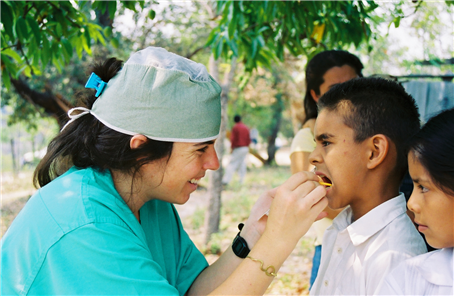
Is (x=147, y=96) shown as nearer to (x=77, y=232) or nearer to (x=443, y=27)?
(x=77, y=232)

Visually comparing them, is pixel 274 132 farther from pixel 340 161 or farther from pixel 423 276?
pixel 423 276

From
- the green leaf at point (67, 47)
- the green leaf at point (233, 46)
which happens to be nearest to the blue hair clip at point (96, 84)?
the green leaf at point (67, 47)

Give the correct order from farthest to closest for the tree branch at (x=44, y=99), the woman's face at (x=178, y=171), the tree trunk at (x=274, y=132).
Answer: the tree trunk at (x=274, y=132) < the tree branch at (x=44, y=99) < the woman's face at (x=178, y=171)

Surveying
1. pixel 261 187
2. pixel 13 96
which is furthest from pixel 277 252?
pixel 261 187

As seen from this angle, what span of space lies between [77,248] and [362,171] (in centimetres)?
126

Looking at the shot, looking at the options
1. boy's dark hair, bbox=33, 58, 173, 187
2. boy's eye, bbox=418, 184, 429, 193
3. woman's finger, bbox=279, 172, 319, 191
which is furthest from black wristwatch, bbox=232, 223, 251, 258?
boy's eye, bbox=418, 184, 429, 193

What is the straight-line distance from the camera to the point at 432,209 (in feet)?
4.42

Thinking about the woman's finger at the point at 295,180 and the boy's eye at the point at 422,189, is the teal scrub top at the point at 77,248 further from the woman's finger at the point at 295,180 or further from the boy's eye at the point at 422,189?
the boy's eye at the point at 422,189

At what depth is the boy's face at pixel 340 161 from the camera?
5.84 feet

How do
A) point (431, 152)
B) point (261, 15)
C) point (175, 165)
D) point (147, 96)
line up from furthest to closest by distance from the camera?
point (261, 15) → point (175, 165) → point (147, 96) → point (431, 152)

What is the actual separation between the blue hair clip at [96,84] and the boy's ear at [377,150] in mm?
1234

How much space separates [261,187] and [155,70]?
410 inches

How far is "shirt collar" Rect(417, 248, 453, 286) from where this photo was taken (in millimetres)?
1267

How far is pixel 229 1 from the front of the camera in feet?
9.43
